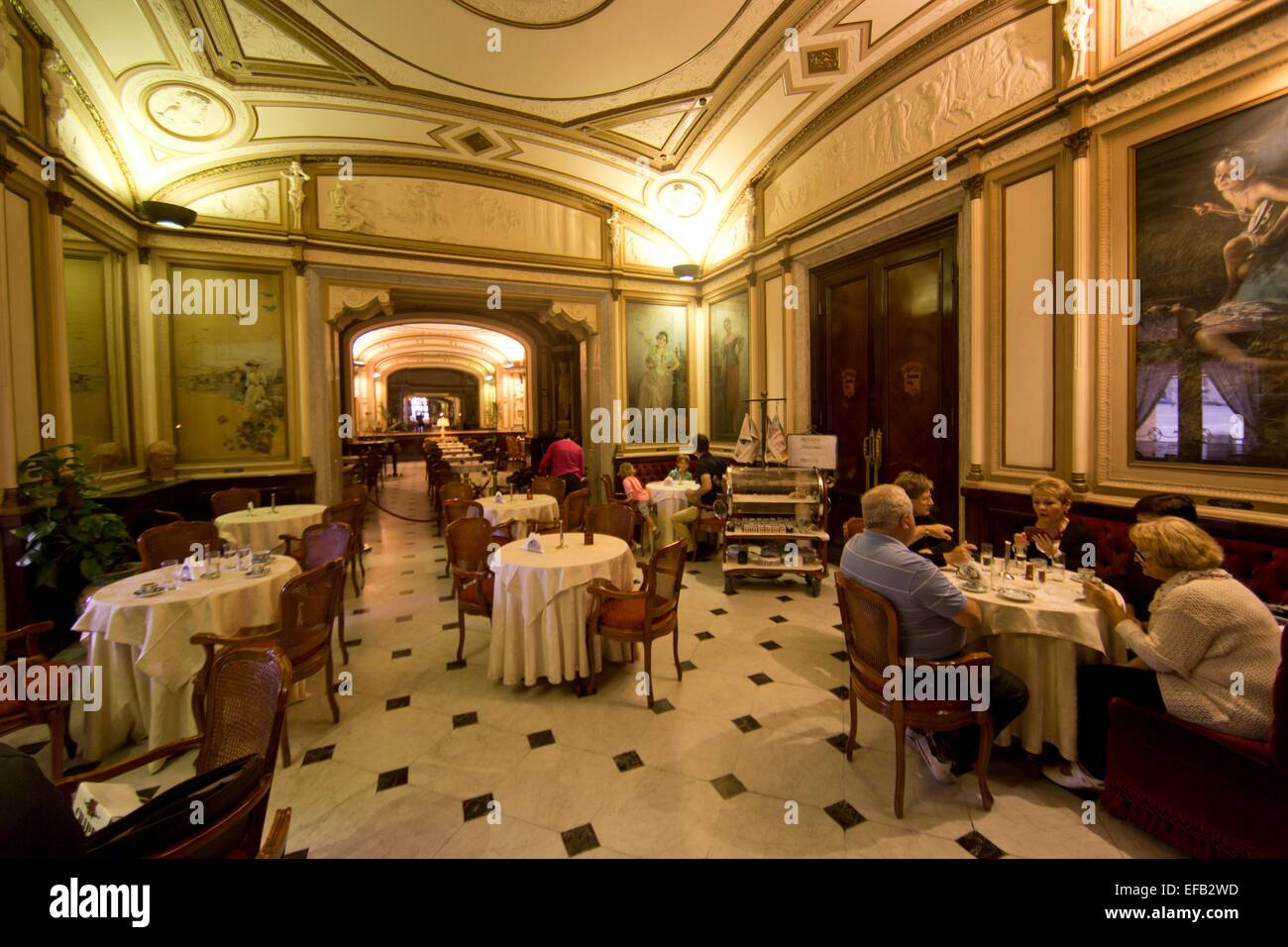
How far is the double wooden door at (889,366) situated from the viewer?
17.4ft

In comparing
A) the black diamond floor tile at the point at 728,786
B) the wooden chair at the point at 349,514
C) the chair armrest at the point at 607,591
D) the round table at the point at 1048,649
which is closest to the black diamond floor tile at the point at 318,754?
the chair armrest at the point at 607,591

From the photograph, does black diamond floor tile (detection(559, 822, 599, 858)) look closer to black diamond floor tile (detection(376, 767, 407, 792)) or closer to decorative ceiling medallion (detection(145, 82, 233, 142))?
black diamond floor tile (detection(376, 767, 407, 792))

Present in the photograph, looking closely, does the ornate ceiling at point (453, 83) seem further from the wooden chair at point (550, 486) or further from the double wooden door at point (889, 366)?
the wooden chair at point (550, 486)

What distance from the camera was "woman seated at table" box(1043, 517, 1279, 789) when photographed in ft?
6.30

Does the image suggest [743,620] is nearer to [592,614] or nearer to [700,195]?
[592,614]

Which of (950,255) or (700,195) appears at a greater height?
(700,195)

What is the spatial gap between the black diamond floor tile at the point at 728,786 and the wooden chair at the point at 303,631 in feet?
7.29

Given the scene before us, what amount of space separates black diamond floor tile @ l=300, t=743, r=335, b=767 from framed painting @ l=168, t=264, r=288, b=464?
19.7 ft

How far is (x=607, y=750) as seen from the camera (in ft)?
9.38

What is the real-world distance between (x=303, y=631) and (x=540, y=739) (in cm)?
149
